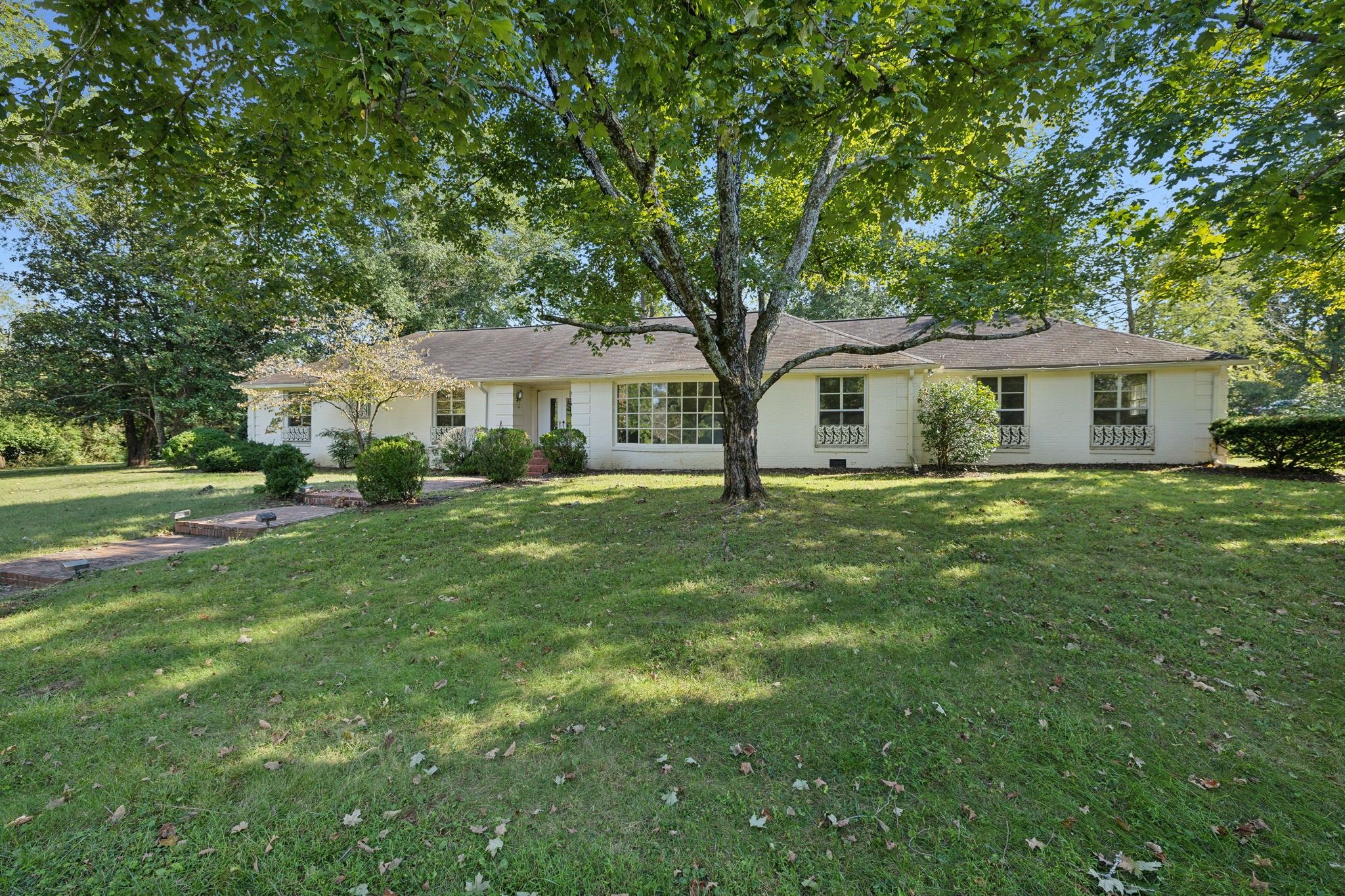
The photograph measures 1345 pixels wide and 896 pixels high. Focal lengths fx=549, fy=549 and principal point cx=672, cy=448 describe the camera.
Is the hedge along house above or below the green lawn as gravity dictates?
above

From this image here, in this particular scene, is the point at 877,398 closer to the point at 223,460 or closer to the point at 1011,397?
the point at 1011,397

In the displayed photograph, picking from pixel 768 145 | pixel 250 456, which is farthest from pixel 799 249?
pixel 250 456

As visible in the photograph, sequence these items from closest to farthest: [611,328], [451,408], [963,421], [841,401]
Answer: [611,328] → [963,421] → [841,401] → [451,408]

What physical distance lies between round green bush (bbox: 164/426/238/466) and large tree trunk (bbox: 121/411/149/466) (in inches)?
184

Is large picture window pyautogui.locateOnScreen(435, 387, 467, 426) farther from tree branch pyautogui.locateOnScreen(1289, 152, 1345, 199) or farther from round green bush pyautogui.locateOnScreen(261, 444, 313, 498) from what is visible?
tree branch pyautogui.locateOnScreen(1289, 152, 1345, 199)

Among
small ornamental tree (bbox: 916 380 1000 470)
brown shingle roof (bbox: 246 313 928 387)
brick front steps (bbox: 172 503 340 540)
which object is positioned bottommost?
brick front steps (bbox: 172 503 340 540)

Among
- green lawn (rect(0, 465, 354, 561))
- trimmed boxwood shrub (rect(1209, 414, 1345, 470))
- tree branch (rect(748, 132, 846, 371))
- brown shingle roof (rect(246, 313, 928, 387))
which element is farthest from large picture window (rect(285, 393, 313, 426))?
trimmed boxwood shrub (rect(1209, 414, 1345, 470))

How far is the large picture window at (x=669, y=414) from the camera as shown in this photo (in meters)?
15.0

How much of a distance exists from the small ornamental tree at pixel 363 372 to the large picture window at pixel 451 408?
1.38 ft

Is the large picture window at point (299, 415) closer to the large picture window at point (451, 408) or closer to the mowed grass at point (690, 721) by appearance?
the large picture window at point (451, 408)

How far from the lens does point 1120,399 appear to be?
13.9m

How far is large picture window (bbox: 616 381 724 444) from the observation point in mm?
15031

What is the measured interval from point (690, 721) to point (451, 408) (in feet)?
52.4

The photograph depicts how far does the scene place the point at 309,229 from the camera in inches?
297
